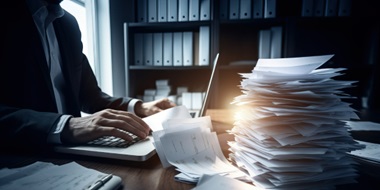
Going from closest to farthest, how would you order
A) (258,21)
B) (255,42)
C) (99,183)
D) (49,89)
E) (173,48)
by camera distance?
(99,183) → (49,89) → (258,21) → (173,48) → (255,42)

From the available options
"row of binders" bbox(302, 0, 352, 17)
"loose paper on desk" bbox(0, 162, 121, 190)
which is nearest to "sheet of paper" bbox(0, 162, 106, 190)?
"loose paper on desk" bbox(0, 162, 121, 190)

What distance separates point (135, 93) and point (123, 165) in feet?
4.25

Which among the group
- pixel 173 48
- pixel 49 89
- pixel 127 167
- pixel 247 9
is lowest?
pixel 127 167

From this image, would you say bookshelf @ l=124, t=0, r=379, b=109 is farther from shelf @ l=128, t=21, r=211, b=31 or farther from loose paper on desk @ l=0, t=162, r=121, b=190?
loose paper on desk @ l=0, t=162, r=121, b=190

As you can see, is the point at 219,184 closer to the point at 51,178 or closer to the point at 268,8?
the point at 51,178

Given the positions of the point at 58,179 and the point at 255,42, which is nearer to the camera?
the point at 58,179

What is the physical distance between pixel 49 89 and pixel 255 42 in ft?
4.96

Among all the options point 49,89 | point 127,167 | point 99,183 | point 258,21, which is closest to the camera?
point 99,183

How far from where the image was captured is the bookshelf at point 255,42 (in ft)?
4.83

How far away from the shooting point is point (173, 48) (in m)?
1.58

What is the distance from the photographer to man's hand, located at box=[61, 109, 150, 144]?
503mm

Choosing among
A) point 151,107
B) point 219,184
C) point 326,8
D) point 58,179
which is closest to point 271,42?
point 326,8

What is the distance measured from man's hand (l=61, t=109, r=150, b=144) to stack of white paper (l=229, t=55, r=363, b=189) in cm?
28

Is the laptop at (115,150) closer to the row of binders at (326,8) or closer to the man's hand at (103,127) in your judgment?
the man's hand at (103,127)
